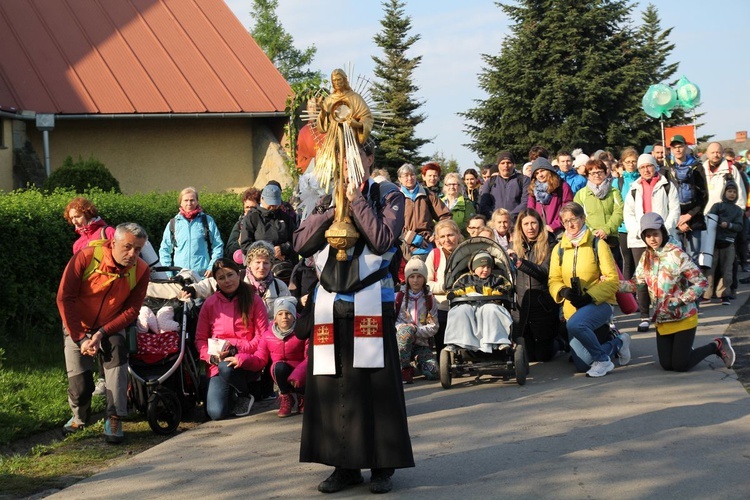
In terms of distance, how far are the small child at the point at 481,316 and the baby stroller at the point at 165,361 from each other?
2492 millimetres

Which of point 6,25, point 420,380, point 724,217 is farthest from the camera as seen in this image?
point 6,25

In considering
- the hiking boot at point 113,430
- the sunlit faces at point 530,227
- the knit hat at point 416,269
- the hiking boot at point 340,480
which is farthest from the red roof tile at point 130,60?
the hiking boot at point 340,480

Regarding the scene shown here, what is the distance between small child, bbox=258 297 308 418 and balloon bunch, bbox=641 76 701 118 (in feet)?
50.0

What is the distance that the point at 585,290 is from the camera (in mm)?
10586

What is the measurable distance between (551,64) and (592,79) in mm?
1984

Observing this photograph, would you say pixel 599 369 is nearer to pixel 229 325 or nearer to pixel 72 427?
pixel 229 325

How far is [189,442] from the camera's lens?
826 cm

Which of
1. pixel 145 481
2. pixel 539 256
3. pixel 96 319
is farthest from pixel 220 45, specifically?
pixel 145 481

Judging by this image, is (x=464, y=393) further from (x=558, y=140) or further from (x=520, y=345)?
(x=558, y=140)

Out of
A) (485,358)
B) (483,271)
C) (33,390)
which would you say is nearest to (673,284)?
(483,271)

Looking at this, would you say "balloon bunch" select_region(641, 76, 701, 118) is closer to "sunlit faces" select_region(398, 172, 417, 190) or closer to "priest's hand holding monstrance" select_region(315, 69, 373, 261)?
"sunlit faces" select_region(398, 172, 417, 190)

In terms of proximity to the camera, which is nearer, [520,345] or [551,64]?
[520,345]

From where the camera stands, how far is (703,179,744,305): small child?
15172 mm

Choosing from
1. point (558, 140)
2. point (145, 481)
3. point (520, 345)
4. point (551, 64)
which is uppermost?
point (551, 64)
